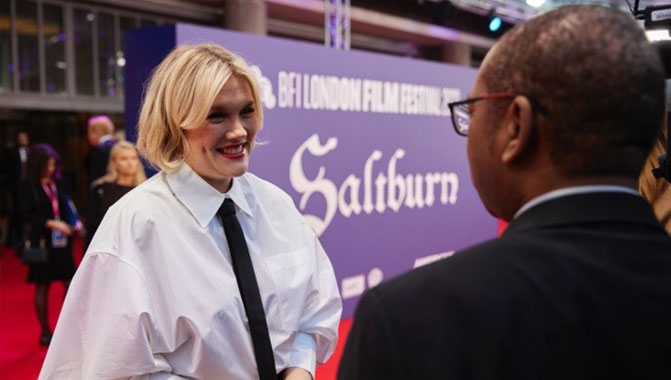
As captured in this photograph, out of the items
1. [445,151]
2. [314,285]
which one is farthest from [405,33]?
[314,285]

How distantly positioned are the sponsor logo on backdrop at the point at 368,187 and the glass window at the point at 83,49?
5.35m

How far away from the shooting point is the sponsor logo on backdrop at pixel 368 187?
13.6 ft

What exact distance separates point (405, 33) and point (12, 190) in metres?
6.97

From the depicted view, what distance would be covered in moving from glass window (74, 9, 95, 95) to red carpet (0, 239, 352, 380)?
277cm

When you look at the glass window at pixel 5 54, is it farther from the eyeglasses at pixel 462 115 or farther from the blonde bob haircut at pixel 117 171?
the eyeglasses at pixel 462 115

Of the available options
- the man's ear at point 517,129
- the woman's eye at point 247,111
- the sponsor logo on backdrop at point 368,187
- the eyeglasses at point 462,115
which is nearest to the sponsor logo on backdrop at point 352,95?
the sponsor logo on backdrop at point 368,187

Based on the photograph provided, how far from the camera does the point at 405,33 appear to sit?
11.3 meters

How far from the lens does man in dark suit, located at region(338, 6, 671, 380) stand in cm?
58

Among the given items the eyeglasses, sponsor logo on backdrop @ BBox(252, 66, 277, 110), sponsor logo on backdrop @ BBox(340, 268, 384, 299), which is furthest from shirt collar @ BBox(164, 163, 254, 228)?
sponsor logo on backdrop @ BBox(340, 268, 384, 299)

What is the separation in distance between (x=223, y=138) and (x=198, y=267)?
0.32 m

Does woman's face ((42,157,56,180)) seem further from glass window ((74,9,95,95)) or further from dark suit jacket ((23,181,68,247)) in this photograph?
glass window ((74,9,95,95))

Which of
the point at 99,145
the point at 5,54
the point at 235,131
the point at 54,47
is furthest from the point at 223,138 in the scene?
the point at 54,47

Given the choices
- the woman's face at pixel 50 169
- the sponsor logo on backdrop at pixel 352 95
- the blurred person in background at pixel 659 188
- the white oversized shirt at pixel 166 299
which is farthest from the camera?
the woman's face at pixel 50 169

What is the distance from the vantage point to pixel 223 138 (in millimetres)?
1479
